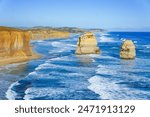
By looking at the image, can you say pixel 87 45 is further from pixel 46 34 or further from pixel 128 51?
pixel 46 34

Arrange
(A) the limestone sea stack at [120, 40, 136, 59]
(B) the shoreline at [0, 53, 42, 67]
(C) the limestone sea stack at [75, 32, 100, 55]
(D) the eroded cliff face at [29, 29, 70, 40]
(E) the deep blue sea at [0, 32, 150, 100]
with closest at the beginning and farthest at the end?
(E) the deep blue sea at [0, 32, 150, 100] < (B) the shoreline at [0, 53, 42, 67] < (A) the limestone sea stack at [120, 40, 136, 59] < (C) the limestone sea stack at [75, 32, 100, 55] < (D) the eroded cliff face at [29, 29, 70, 40]

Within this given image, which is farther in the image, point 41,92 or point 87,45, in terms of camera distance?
point 87,45

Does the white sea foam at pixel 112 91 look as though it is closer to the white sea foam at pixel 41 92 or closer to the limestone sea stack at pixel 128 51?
the white sea foam at pixel 41 92

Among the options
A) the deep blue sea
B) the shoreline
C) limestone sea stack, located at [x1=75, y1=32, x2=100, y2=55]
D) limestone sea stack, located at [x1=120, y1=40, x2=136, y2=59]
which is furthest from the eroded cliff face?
the deep blue sea

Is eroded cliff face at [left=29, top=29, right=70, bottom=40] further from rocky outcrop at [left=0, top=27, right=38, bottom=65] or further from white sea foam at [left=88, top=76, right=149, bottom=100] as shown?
white sea foam at [left=88, top=76, right=149, bottom=100]

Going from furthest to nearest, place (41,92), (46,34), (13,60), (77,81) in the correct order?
(46,34) → (13,60) → (77,81) → (41,92)

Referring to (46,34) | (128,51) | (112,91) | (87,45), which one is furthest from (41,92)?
(46,34)

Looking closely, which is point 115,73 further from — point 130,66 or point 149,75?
point 130,66
